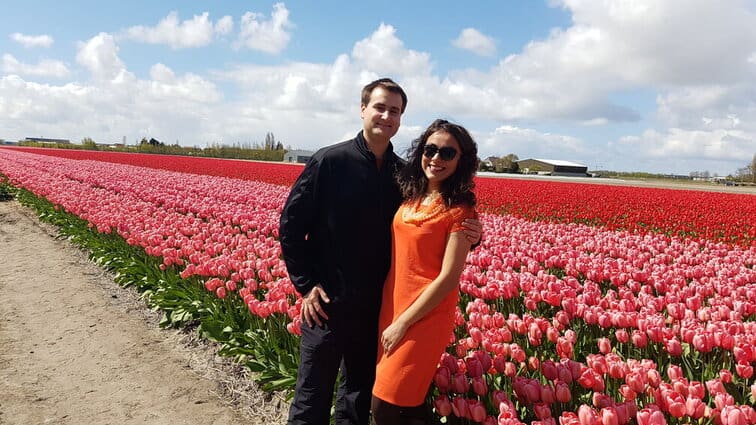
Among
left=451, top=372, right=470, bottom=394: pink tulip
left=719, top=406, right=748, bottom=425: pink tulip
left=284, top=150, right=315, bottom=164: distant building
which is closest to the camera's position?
left=719, top=406, right=748, bottom=425: pink tulip

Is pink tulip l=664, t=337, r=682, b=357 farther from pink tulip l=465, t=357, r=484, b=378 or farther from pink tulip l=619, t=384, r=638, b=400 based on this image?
pink tulip l=465, t=357, r=484, b=378

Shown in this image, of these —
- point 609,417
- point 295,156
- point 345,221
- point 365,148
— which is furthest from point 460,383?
point 295,156

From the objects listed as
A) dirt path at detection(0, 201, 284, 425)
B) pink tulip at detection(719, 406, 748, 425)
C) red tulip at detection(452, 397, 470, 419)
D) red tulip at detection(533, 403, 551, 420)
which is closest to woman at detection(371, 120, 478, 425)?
red tulip at detection(452, 397, 470, 419)

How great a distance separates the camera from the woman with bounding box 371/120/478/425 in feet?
8.27

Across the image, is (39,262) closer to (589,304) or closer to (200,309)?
(200,309)

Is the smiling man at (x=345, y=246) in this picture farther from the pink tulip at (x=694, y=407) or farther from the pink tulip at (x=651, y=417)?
the pink tulip at (x=694, y=407)

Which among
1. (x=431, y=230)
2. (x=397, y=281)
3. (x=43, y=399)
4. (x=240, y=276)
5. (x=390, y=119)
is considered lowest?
(x=43, y=399)

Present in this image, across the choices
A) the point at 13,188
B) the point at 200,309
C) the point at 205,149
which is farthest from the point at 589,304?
the point at 205,149

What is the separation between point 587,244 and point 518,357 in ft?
15.8

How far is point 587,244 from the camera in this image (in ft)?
24.2

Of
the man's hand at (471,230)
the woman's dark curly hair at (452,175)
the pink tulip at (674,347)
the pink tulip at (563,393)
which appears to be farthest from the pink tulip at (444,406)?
the pink tulip at (674,347)

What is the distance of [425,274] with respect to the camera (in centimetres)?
259

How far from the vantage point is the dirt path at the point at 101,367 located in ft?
13.3

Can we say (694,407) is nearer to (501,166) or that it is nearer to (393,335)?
(393,335)
